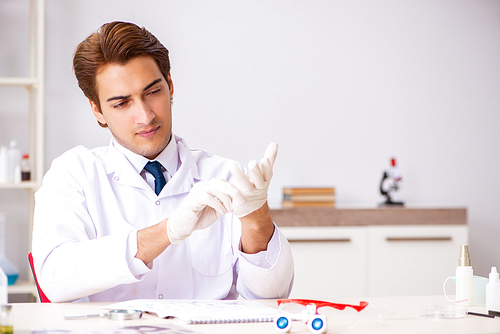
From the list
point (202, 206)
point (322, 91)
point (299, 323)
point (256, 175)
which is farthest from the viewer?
point (322, 91)

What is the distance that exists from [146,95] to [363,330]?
0.95 metres

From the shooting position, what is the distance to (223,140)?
3.12 meters

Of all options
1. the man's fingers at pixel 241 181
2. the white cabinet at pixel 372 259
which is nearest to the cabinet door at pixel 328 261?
the white cabinet at pixel 372 259

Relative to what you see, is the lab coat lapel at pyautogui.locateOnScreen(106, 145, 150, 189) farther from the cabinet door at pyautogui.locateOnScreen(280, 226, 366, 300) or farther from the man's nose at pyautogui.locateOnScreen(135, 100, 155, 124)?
the cabinet door at pyautogui.locateOnScreen(280, 226, 366, 300)

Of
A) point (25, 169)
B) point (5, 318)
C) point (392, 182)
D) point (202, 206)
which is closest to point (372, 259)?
point (392, 182)

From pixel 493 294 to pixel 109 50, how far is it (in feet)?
3.94

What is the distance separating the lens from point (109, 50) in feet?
5.12

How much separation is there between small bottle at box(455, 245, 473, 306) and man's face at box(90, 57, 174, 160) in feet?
2.95

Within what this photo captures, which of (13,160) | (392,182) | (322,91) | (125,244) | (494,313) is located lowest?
(494,313)

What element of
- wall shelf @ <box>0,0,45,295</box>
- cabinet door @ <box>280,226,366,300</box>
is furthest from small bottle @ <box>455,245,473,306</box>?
wall shelf @ <box>0,0,45,295</box>

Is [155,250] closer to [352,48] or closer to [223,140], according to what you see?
[223,140]

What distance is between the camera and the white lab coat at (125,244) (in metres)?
1.31

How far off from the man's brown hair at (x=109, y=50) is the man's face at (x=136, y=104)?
0.02 meters

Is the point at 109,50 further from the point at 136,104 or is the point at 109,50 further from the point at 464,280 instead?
the point at 464,280
